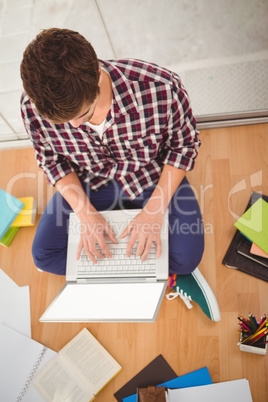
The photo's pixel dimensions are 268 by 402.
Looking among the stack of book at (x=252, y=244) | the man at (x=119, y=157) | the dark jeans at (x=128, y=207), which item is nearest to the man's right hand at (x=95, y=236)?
the man at (x=119, y=157)

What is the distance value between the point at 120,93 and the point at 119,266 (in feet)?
1.68

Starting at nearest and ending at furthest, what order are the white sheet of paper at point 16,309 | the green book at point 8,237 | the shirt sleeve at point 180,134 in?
the shirt sleeve at point 180,134 → the white sheet of paper at point 16,309 → the green book at point 8,237

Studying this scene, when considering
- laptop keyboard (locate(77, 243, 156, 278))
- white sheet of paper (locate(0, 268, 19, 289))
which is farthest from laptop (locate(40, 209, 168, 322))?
white sheet of paper (locate(0, 268, 19, 289))

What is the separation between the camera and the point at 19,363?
128 centimetres

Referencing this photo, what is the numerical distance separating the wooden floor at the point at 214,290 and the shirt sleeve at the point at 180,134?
41 cm

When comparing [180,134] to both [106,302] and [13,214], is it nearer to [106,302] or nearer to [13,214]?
[106,302]

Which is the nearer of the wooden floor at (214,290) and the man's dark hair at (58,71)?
the man's dark hair at (58,71)

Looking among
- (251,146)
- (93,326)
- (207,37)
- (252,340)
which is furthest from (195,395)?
(207,37)

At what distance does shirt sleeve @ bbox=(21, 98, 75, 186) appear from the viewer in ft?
3.44

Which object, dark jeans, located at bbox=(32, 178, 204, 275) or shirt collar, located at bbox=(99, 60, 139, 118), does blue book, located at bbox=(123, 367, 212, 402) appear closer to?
dark jeans, located at bbox=(32, 178, 204, 275)

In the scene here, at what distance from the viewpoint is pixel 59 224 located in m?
1.24

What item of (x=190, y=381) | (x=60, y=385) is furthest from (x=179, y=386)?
(x=60, y=385)

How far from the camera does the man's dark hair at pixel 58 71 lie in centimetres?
69

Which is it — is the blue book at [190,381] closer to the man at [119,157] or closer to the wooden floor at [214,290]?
the wooden floor at [214,290]
